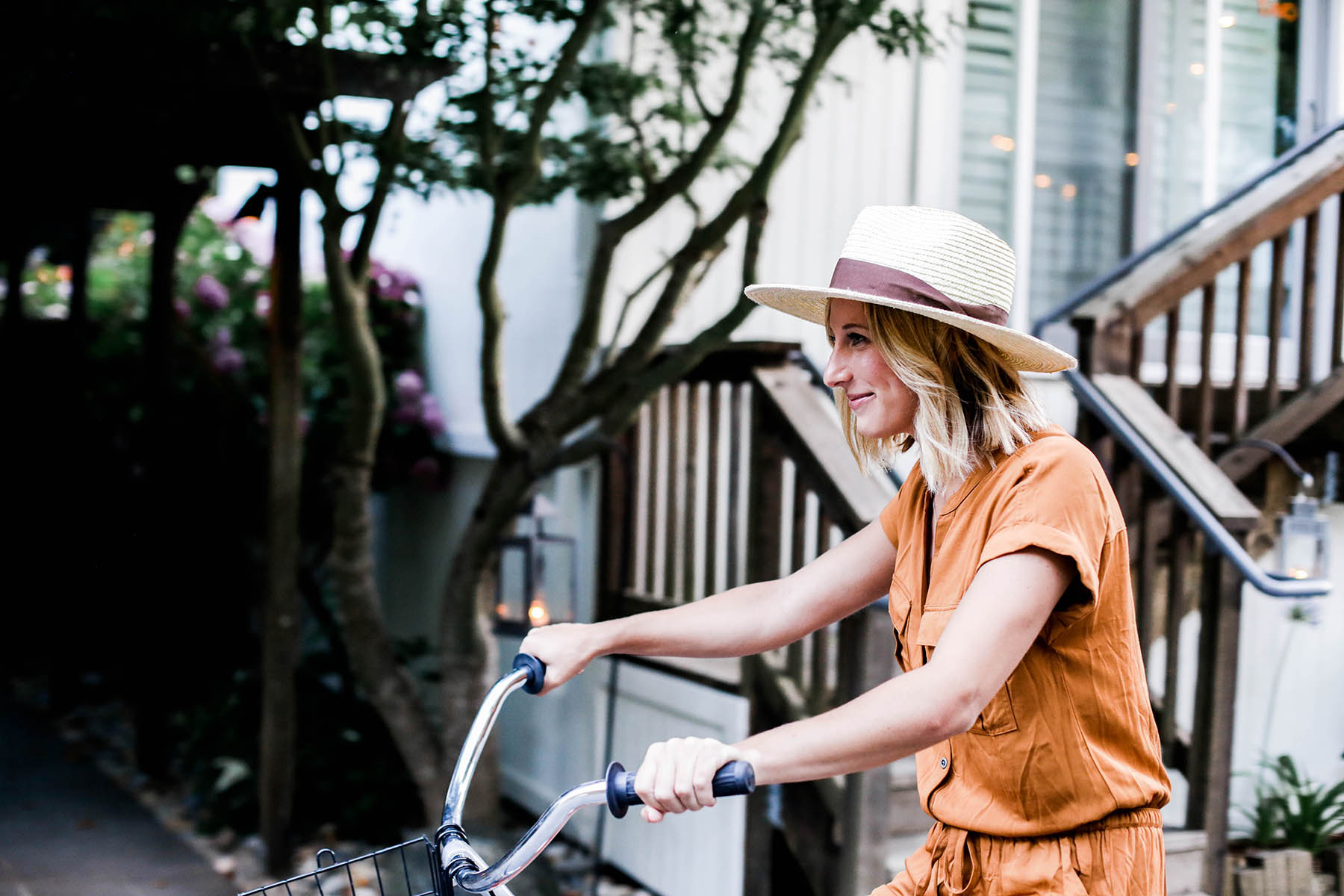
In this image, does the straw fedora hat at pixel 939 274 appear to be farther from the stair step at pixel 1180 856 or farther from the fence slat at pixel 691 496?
the fence slat at pixel 691 496

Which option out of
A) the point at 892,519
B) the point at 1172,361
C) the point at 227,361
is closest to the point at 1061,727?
the point at 892,519

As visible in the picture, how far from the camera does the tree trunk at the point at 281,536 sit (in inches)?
186

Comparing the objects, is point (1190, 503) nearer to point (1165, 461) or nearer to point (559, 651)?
point (1165, 461)

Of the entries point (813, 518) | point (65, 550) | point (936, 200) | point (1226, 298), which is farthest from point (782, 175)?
Answer: point (65, 550)

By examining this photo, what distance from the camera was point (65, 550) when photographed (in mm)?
7676

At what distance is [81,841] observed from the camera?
5.09m

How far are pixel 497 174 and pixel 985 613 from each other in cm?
309

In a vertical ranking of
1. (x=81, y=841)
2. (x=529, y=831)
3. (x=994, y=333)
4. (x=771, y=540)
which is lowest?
(x=81, y=841)

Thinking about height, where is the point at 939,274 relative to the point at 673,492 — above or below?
above

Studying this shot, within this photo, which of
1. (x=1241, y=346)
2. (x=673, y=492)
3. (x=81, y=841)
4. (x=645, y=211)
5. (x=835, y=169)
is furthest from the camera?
(x=835, y=169)

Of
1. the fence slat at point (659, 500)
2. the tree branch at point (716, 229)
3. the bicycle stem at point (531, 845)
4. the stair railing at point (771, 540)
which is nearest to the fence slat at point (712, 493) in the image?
the stair railing at point (771, 540)

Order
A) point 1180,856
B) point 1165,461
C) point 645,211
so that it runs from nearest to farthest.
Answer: point 1180,856 → point 1165,461 → point 645,211

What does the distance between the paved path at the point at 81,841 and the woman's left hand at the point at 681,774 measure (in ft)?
12.3

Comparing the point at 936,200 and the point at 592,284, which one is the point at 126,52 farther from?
the point at 936,200
